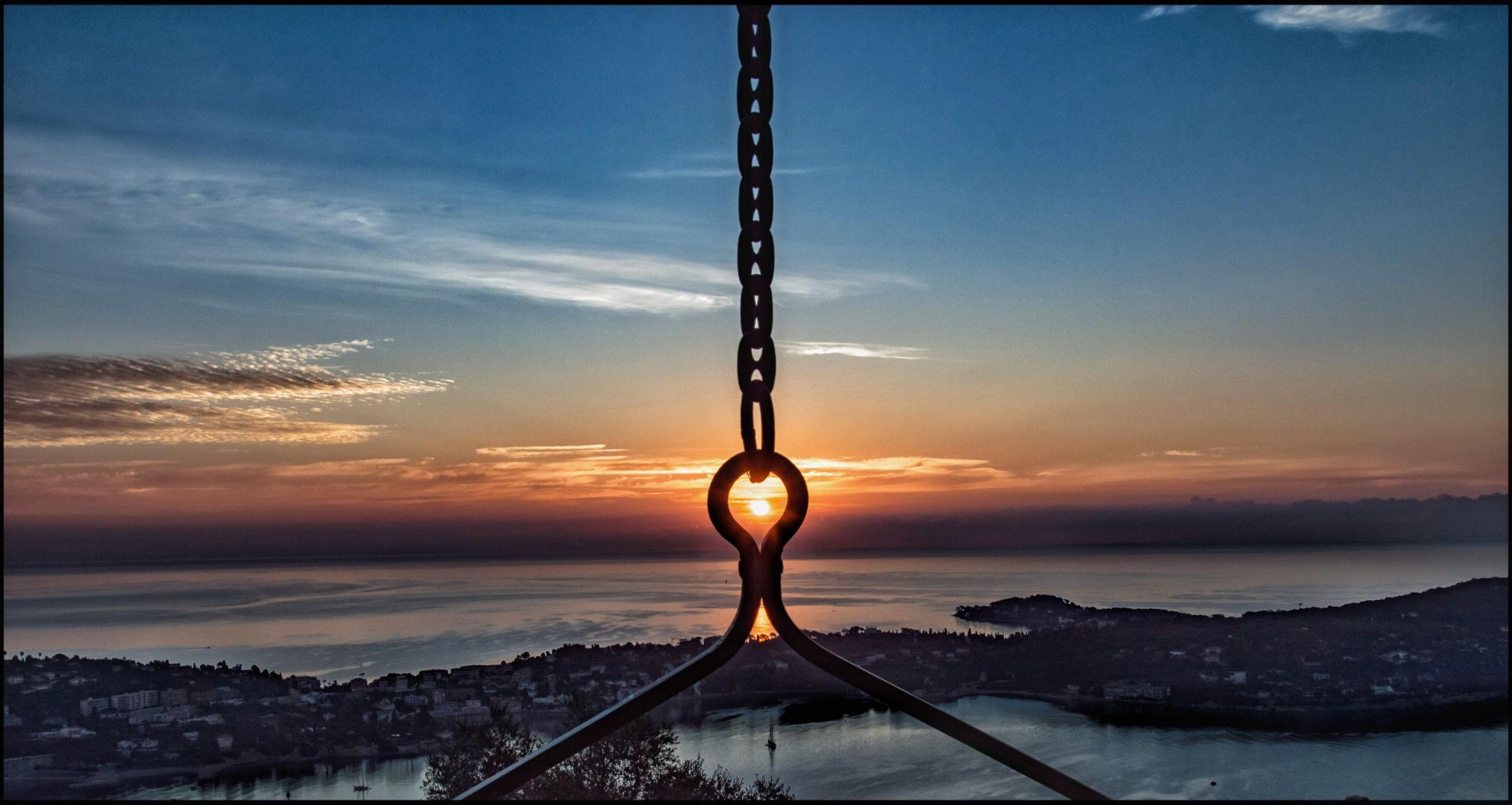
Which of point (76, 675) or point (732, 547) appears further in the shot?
point (76, 675)

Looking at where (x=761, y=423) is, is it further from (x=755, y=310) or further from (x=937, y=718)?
(x=937, y=718)

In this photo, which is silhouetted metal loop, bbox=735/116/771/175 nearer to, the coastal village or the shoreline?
the coastal village

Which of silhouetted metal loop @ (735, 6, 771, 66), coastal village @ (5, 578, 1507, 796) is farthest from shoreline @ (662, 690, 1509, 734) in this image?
silhouetted metal loop @ (735, 6, 771, 66)

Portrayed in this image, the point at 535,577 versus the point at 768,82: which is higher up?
the point at 768,82

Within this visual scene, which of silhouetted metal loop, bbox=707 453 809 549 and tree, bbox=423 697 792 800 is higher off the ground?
silhouetted metal loop, bbox=707 453 809 549

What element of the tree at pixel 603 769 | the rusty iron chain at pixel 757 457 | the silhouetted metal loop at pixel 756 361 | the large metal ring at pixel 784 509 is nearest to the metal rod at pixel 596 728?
the rusty iron chain at pixel 757 457

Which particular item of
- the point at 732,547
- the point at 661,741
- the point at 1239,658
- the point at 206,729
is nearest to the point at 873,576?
the point at 1239,658

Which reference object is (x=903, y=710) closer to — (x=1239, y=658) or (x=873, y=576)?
(x=1239, y=658)

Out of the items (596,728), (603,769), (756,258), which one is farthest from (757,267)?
(603,769)
